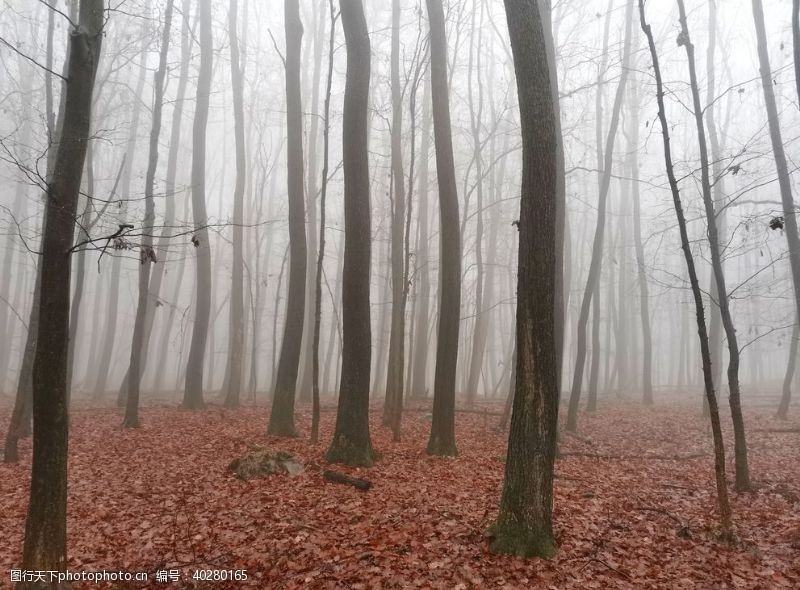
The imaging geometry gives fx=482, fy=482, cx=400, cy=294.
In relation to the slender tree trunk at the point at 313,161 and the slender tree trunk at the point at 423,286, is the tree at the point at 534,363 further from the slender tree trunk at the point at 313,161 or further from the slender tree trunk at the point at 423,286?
the slender tree trunk at the point at 313,161

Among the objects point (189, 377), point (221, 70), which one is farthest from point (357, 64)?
point (221, 70)

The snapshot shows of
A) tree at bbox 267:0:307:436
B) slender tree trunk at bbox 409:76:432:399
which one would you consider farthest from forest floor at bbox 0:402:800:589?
slender tree trunk at bbox 409:76:432:399

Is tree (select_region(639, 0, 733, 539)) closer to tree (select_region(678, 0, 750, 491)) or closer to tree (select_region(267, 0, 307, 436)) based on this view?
tree (select_region(678, 0, 750, 491))

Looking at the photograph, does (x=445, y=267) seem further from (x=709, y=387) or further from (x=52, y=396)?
(x=52, y=396)

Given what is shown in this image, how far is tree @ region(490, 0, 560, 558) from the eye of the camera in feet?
16.0

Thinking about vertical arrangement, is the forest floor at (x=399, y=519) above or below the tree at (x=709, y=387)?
below

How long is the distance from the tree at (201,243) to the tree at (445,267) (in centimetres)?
748

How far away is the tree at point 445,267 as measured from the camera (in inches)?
355

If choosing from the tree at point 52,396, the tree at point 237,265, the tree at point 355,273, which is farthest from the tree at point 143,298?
the tree at point 52,396

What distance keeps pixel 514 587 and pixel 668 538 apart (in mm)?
2348

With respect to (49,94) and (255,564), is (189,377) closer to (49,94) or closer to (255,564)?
(49,94)

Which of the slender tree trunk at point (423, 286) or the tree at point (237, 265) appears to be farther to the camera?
the slender tree trunk at point (423, 286)

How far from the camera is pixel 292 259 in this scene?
432 inches

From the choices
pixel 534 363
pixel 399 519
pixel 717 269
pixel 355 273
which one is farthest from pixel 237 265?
pixel 717 269
